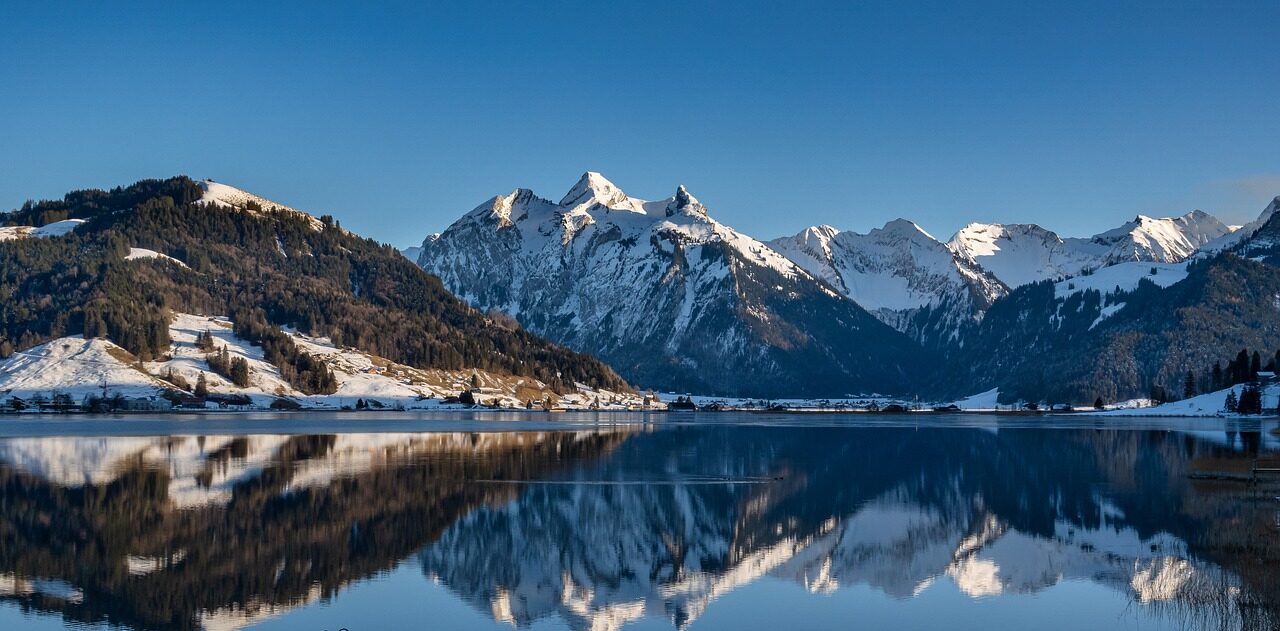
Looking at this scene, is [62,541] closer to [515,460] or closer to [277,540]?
[277,540]

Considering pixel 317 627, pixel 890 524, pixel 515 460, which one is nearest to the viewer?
pixel 317 627

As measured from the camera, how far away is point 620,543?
6241 centimetres

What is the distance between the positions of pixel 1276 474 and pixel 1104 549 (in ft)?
128

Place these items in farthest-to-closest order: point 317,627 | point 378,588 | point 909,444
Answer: point 909,444, point 378,588, point 317,627

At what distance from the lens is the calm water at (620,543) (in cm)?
4606

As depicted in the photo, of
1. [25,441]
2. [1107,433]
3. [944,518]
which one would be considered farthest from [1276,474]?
[25,441]

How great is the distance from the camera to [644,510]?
7469 centimetres

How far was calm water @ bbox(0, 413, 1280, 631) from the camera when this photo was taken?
46.1 meters

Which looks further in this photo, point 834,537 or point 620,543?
point 834,537

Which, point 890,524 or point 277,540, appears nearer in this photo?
point 277,540

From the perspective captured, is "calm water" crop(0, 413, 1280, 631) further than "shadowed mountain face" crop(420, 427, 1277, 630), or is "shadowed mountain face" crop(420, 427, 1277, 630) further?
"shadowed mountain face" crop(420, 427, 1277, 630)

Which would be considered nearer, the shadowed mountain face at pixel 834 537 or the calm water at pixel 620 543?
the calm water at pixel 620 543

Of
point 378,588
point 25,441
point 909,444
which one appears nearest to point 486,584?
point 378,588

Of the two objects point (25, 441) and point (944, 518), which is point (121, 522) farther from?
point (25, 441)
